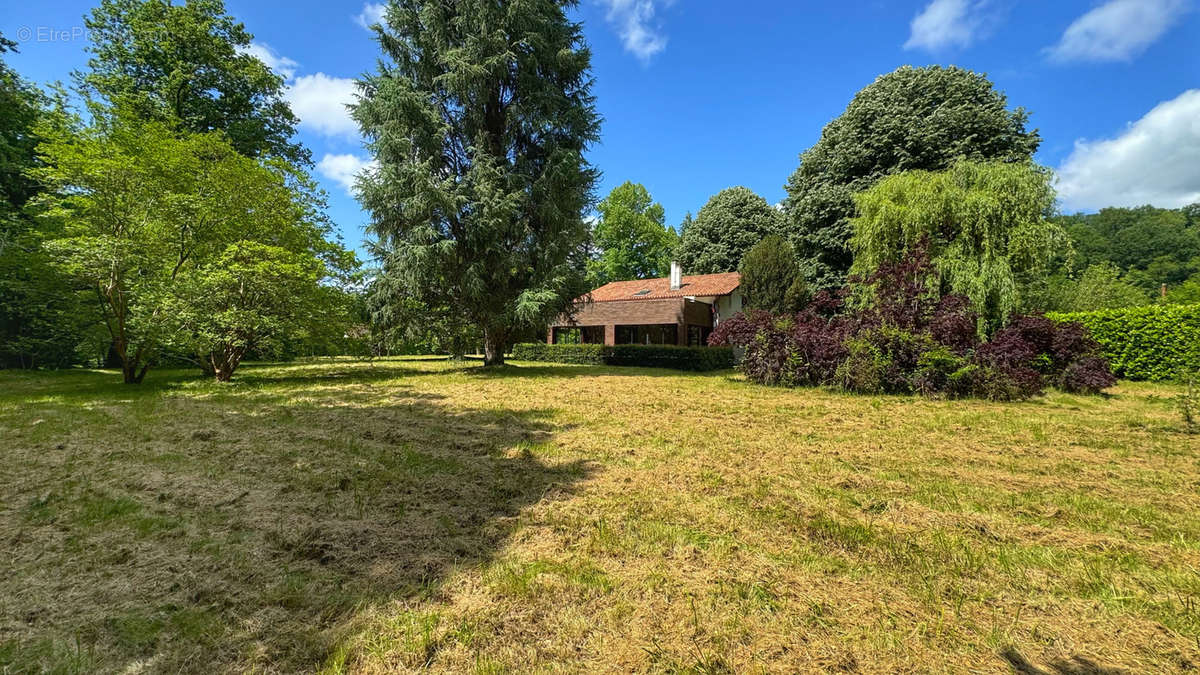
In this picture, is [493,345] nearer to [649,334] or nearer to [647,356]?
[647,356]

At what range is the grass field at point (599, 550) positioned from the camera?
189 cm

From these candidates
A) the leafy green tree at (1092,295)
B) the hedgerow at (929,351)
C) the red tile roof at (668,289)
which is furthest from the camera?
the red tile roof at (668,289)

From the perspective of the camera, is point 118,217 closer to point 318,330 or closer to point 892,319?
point 318,330

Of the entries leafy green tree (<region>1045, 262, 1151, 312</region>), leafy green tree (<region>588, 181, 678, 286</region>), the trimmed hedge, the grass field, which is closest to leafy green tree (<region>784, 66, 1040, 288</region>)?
the trimmed hedge

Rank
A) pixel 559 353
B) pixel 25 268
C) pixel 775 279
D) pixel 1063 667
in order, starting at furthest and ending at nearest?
pixel 559 353 → pixel 775 279 → pixel 25 268 → pixel 1063 667

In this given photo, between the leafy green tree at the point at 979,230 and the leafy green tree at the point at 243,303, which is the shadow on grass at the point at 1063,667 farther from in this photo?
the leafy green tree at the point at 243,303

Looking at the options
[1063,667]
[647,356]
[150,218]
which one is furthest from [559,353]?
[1063,667]


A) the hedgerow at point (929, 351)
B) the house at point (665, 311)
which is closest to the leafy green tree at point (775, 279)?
the house at point (665, 311)

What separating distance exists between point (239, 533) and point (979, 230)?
16697 mm

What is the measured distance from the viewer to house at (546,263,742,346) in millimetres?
23312

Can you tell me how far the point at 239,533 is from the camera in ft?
9.88

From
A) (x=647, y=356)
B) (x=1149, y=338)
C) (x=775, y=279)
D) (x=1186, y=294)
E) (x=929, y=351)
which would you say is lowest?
(x=647, y=356)

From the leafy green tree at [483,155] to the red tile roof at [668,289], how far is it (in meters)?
8.25

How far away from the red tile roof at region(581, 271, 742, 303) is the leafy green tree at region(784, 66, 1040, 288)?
14.5 feet
